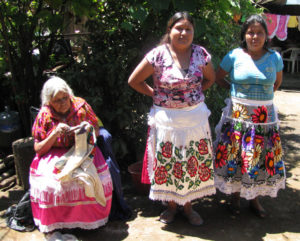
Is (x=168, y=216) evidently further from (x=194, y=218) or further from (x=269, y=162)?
(x=269, y=162)

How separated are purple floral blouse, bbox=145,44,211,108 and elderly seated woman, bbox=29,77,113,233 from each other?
2.37 ft

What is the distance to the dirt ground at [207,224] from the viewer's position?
2.98 metres

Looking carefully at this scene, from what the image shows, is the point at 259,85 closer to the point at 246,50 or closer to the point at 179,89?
the point at 246,50

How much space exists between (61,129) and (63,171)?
13.7 inches

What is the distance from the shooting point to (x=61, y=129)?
9.27 ft

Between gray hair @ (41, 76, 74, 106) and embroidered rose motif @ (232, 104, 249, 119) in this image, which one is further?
embroidered rose motif @ (232, 104, 249, 119)

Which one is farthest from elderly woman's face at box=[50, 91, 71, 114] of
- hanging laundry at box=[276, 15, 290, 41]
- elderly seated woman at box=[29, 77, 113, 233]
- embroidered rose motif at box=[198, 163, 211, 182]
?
hanging laundry at box=[276, 15, 290, 41]

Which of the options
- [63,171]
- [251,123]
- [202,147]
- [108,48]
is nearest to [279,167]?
[251,123]

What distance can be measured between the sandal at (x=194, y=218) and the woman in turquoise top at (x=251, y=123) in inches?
13.7

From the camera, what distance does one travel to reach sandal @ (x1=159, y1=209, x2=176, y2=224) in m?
3.17

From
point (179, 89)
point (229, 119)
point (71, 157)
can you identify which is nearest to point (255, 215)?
point (229, 119)

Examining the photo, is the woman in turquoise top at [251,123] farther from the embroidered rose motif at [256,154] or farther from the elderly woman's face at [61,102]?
the elderly woman's face at [61,102]

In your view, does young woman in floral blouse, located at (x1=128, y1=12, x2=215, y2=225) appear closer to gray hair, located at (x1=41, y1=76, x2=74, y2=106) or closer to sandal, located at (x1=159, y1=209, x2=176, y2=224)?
sandal, located at (x1=159, y1=209, x2=176, y2=224)

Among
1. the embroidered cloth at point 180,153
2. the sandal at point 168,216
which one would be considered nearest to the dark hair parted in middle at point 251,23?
the embroidered cloth at point 180,153
